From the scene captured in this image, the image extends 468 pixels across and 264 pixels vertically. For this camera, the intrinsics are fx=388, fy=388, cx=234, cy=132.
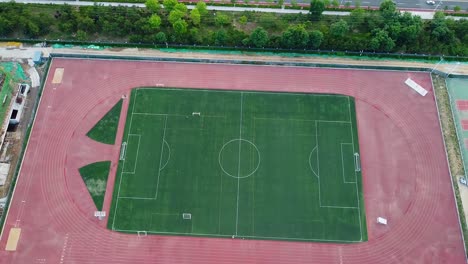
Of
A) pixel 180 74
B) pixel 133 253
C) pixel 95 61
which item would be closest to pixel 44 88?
pixel 95 61

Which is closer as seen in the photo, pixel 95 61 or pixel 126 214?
pixel 126 214

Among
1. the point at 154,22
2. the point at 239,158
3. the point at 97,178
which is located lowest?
the point at 97,178

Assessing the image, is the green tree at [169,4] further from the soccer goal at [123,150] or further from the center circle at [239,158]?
the center circle at [239,158]

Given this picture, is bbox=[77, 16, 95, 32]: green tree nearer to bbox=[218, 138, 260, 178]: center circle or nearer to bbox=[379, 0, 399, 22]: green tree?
bbox=[218, 138, 260, 178]: center circle

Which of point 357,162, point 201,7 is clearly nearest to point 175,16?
point 201,7

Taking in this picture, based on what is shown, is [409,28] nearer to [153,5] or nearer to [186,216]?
[153,5]

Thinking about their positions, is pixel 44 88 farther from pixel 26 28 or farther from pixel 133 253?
pixel 133 253
